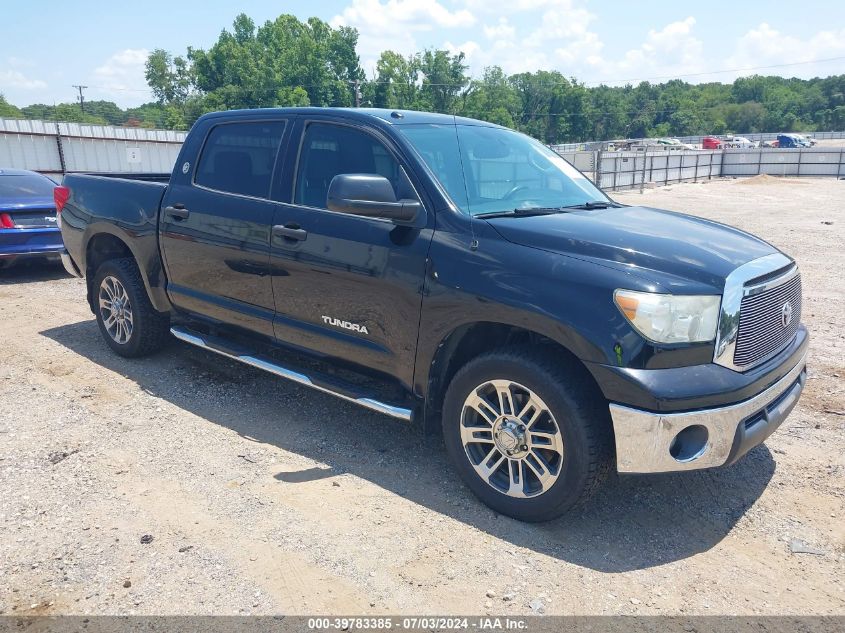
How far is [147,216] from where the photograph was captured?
524cm

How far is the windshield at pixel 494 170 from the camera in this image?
3818 millimetres

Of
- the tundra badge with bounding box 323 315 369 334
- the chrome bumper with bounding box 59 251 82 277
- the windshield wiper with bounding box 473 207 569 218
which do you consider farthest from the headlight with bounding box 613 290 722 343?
the chrome bumper with bounding box 59 251 82 277

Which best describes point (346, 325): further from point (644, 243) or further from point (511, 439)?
point (644, 243)

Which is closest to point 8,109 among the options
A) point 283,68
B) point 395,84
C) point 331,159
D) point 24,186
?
point 283,68

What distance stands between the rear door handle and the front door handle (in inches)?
40.5

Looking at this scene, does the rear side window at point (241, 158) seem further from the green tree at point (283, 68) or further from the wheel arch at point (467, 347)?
the green tree at point (283, 68)

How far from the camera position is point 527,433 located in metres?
3.28

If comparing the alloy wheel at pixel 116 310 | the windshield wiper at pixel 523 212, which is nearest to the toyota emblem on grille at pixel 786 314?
the windshield wiper at pixel 523 212

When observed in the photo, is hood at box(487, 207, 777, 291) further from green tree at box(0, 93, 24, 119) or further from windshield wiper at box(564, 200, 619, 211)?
green tree at box(0, 93, 24, 119)

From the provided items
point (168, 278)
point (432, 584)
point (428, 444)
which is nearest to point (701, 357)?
point (432, 584)

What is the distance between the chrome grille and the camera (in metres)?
3.15

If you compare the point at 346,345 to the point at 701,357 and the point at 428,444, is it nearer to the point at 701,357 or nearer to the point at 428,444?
the point at 428,444

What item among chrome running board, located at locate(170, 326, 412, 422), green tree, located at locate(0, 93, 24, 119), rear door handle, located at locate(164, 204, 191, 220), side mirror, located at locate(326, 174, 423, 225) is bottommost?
chrome running board, located at locate(170, 326, 412, 422)

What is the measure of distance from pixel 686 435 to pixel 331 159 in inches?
102
